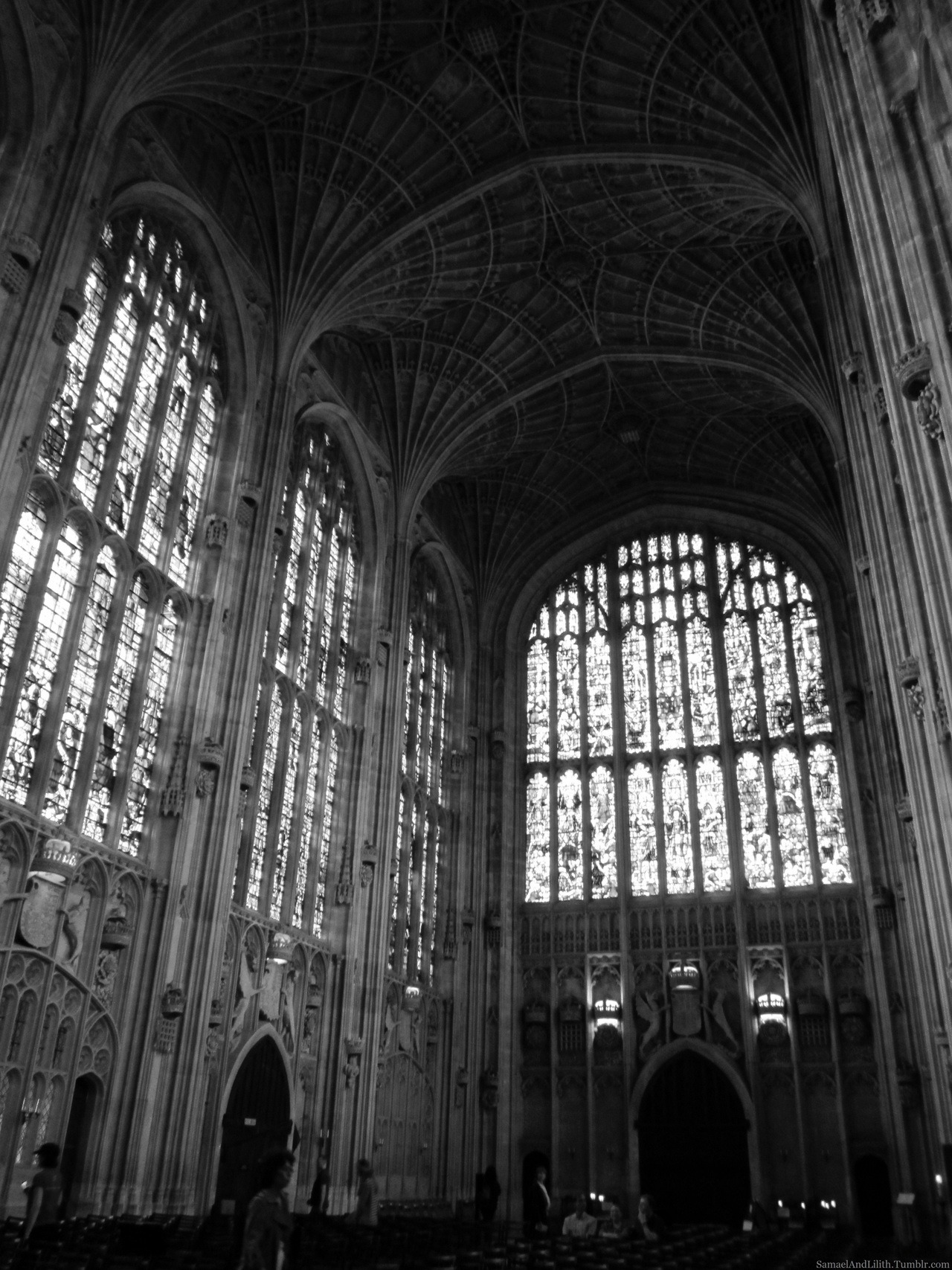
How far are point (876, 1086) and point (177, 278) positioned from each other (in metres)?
26.1

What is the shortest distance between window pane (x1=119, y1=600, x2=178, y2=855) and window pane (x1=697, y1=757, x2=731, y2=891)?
1805 centimetres

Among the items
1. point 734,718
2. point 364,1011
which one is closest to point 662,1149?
point 364,1011

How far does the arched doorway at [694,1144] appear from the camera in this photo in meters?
28.4

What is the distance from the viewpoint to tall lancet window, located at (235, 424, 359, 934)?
23234mm

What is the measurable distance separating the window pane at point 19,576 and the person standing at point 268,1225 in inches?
433

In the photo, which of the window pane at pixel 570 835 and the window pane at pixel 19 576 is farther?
the window pane at pixel 570 835

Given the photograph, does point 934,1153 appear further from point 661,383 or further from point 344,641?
point 661,383

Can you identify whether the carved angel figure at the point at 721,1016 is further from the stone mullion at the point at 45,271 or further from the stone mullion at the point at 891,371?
the stone mullion at the point at 45,271

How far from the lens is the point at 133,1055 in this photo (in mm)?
17781

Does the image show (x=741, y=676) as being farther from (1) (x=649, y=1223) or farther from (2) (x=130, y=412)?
(2) (x=130, y=412)

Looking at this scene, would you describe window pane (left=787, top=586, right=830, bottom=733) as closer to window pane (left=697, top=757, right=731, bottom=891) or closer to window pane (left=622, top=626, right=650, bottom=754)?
window pane (left=697, top=757, right=731, bottom=891)

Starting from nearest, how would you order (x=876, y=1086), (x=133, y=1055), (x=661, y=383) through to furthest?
(x=133, y=1055) < (x=876, y=1086) < (x=661, y=383)

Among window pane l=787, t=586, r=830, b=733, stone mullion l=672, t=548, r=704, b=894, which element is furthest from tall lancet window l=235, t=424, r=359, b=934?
window pane l=787, t=586, r=830, b=733

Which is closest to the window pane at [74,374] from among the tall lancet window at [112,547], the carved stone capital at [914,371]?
the tall lancet window at [112,547]
